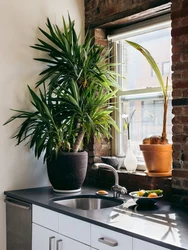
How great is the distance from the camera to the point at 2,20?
3080mm

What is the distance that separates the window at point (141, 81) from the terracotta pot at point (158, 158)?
9.8 inches

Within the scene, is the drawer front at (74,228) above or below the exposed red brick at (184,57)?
below

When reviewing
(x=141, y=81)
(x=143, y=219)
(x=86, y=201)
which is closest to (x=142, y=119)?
(x=141, y=81)

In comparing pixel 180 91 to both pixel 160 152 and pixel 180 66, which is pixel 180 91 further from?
pixel 160 152

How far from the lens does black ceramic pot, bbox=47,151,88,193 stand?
2984 millimetres

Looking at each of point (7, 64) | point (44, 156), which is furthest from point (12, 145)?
point (7, 64)

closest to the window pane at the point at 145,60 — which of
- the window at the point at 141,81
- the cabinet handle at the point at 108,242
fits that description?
the window at the point at 141,81

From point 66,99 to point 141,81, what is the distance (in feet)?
2.44

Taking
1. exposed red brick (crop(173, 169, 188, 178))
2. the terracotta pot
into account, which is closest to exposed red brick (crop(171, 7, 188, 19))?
the terracotta pot

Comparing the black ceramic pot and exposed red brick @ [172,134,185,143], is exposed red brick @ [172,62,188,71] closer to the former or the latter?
exposed red brick @ [172,134,185,143]

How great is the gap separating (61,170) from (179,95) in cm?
111

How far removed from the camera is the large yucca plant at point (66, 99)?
118 inches

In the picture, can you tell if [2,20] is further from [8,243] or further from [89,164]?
[8,243]

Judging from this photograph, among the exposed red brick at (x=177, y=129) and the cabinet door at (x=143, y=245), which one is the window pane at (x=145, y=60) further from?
the cabinet door at (x=143, y=245)
